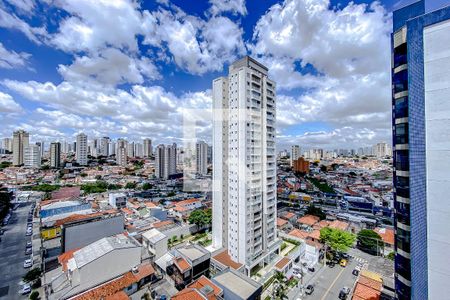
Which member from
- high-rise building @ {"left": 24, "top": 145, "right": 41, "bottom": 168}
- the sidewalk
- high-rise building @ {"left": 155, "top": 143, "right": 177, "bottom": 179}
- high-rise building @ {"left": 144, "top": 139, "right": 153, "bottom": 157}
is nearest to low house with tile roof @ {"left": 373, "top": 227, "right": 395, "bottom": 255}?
the sidewalk

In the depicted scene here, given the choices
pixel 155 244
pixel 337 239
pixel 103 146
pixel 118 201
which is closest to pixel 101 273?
pixel 155 244

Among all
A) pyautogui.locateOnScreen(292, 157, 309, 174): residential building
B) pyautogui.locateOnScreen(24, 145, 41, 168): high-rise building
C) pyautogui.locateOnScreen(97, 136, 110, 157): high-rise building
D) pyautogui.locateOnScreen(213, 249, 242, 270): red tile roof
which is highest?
pyautogui.locateOnScreen(97, 136, 110, 157): high-rise building

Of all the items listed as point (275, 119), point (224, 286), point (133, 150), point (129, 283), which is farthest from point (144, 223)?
point (133, 150)

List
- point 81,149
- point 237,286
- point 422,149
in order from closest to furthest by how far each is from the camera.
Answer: point 422,149, point 237,286, point 81,149

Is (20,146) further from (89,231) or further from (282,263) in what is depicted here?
(282,263)

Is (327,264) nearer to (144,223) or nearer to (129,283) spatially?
(129,283)

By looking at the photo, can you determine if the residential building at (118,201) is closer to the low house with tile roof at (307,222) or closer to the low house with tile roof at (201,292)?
the low house with tile roof at (201,292)

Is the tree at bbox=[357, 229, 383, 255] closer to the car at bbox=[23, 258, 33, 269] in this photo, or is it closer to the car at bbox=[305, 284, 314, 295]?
the car at bbox=[305, 284, 314, 295]
